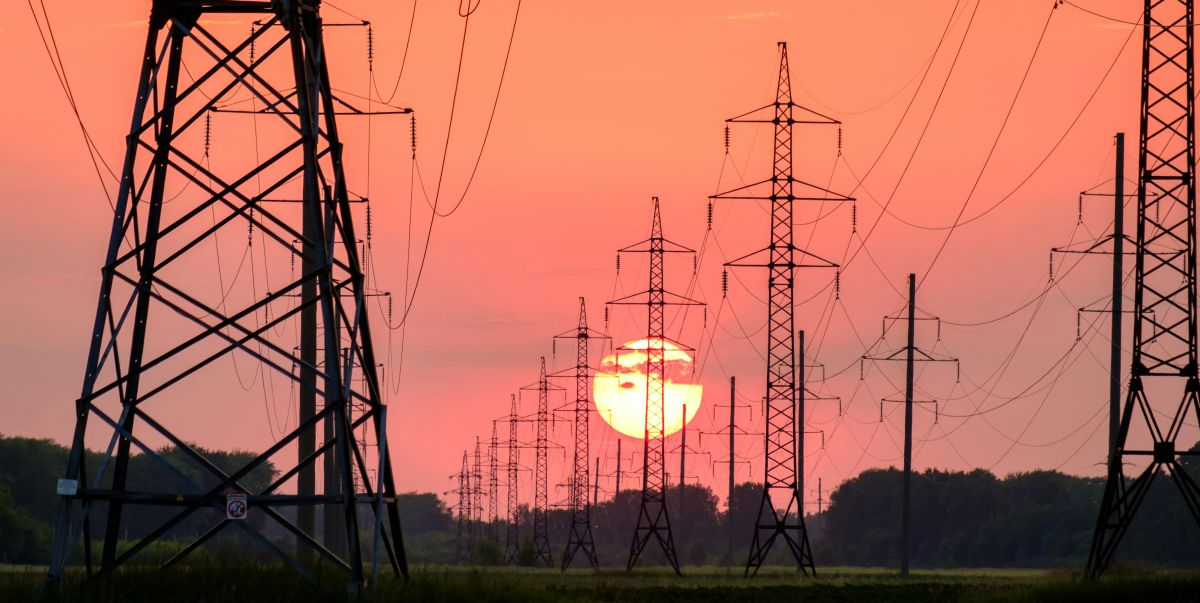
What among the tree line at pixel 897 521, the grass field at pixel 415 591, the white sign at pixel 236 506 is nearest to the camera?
the grass field at pixel 415 591

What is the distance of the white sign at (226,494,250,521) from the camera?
31188 mm

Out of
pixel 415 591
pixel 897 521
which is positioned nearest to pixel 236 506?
pixel 415 591

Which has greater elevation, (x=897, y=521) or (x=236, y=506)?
(x=897, y=521)

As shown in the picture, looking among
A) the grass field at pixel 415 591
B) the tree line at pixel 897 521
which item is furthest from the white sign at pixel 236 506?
the tree line at pixel 897 521

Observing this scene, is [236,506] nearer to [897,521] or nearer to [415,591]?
[415,591]

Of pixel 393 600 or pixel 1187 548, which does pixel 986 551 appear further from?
pixel 393 600

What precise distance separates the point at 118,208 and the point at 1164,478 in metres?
121

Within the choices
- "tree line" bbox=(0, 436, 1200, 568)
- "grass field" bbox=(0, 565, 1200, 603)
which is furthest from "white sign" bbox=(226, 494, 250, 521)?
"tree line" bbox=(0, 436, 1200, 568)

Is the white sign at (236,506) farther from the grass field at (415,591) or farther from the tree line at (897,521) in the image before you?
the tree line at (897,521)

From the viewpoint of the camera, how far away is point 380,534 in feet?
112

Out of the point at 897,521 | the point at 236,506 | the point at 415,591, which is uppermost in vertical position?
the point at 897,521

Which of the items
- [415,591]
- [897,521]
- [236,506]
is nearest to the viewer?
[236,506]

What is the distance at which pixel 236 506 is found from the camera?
31328 mm

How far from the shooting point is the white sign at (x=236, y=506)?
102ft
